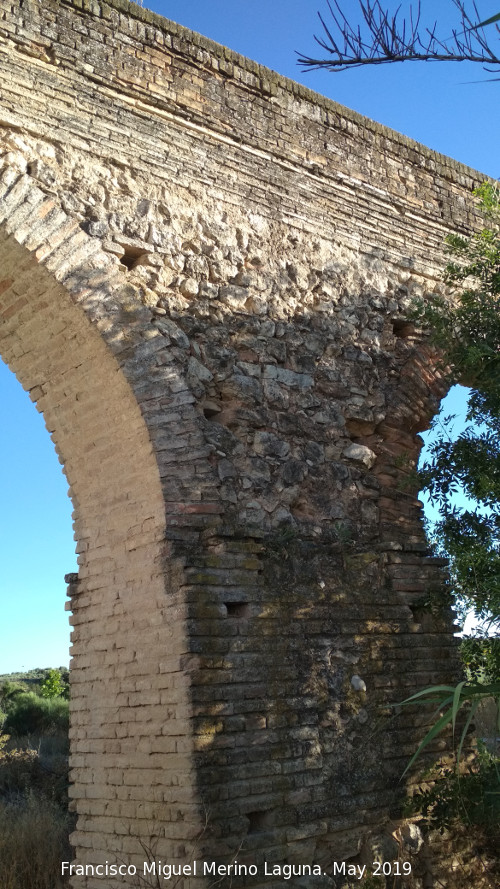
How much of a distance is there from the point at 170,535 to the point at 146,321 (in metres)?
1.32

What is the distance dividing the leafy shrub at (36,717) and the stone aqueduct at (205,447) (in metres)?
8.77

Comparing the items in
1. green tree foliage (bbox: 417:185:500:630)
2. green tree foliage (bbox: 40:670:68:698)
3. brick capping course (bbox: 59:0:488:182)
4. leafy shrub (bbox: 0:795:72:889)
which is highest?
brick capping course (bbox: 59:0:488:182)

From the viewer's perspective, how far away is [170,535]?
454 centimetres

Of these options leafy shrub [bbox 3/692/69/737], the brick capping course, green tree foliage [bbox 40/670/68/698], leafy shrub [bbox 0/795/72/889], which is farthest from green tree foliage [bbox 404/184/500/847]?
green tree foliage [bbox 40/670/68/698]

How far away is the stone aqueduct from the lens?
174 inches

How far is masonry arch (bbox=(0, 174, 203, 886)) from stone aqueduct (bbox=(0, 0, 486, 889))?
2cm

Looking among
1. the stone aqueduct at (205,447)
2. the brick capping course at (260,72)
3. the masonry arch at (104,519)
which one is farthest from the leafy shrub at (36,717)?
the brick capping course at (260,72)

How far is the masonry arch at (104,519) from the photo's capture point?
4379mm

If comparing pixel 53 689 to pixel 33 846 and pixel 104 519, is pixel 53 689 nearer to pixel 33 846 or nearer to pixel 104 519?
pixel 33 846

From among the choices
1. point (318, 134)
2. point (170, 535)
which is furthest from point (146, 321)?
point (318, 134)

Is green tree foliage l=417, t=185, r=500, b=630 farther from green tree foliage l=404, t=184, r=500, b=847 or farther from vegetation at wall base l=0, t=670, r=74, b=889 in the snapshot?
vegetation at wall base l=0, t=670, r=74, b=889

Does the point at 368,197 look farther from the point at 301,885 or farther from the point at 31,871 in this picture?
the point at 31,871

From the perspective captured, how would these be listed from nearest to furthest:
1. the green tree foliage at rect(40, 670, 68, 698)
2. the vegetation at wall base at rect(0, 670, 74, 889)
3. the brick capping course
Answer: the brick capping course < the vegetation at wall base at rect(0, 670, 74, 889) < the green tree foliage at rect(40, 670, 68, 698)

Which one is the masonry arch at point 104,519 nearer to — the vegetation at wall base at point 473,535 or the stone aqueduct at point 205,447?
the stone aqueduct at point 205,447
